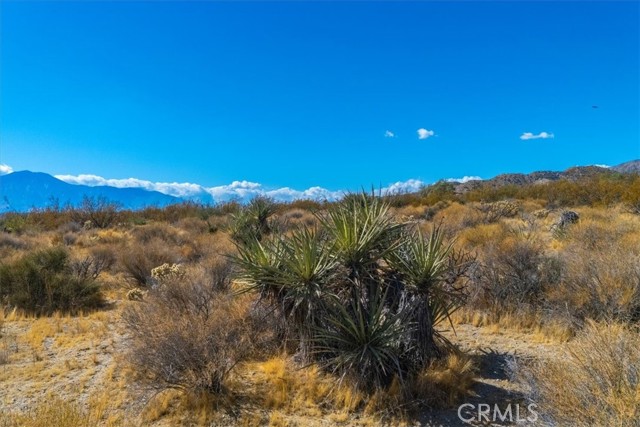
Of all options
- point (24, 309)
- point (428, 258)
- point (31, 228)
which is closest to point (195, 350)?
point (428, 258)

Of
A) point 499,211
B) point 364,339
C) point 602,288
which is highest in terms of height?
point 499,211

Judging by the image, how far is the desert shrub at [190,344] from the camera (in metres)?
4.83

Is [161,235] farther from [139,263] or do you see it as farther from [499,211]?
[499,211]

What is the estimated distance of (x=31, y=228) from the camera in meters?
22.0

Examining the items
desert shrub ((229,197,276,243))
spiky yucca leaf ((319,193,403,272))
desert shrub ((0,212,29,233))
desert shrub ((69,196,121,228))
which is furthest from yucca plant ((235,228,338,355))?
desert shrub ((69,196,121,228))

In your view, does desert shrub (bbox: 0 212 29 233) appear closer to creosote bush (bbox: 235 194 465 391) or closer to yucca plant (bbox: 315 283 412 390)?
creosote bush (bbox: 235 194 465 391)

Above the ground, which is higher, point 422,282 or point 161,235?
point 161,235

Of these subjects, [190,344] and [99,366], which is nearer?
[190,344]

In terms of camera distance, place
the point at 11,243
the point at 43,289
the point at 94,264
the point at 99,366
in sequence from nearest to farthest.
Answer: the point at 99,366 < the point at 43,289 < the point at 94,264 < the point at 11,243

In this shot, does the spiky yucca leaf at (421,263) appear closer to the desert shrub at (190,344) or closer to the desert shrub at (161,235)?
the desert shrub at (190,344)

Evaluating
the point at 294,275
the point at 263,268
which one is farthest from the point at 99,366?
the point at 294,275
